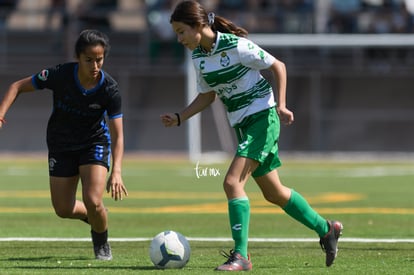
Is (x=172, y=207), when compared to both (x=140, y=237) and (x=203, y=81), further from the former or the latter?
(x=203, y=81)

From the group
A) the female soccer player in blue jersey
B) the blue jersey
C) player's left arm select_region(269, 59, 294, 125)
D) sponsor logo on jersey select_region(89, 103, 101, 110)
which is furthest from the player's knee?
player's left arm select_region(269, 59, 294, 125)

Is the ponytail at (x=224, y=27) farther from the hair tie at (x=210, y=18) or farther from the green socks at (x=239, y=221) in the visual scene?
the green socks at (x=239, y=221)

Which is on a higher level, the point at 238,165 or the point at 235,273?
the point at 238,165

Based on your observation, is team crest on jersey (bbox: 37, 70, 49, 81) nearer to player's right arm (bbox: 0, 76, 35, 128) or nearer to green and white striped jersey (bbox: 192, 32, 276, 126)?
player's right arm (bbox: 0, 76, 35, 128)

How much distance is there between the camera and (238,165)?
8.19 metres

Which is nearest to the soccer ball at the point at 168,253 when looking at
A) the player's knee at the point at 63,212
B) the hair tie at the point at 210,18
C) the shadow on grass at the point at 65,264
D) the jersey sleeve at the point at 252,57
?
the shadow on grass at the point at 65,264

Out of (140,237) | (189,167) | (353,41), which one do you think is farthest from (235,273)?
(353,41)

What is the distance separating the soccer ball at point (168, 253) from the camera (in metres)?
8.29

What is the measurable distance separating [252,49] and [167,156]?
2721 cm

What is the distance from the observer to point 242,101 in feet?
27.6

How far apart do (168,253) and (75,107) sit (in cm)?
158

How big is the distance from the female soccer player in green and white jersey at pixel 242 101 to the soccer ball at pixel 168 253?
396 millimetres

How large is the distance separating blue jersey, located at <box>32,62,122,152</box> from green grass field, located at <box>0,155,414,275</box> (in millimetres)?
1026

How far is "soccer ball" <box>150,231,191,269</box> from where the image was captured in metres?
8.29
